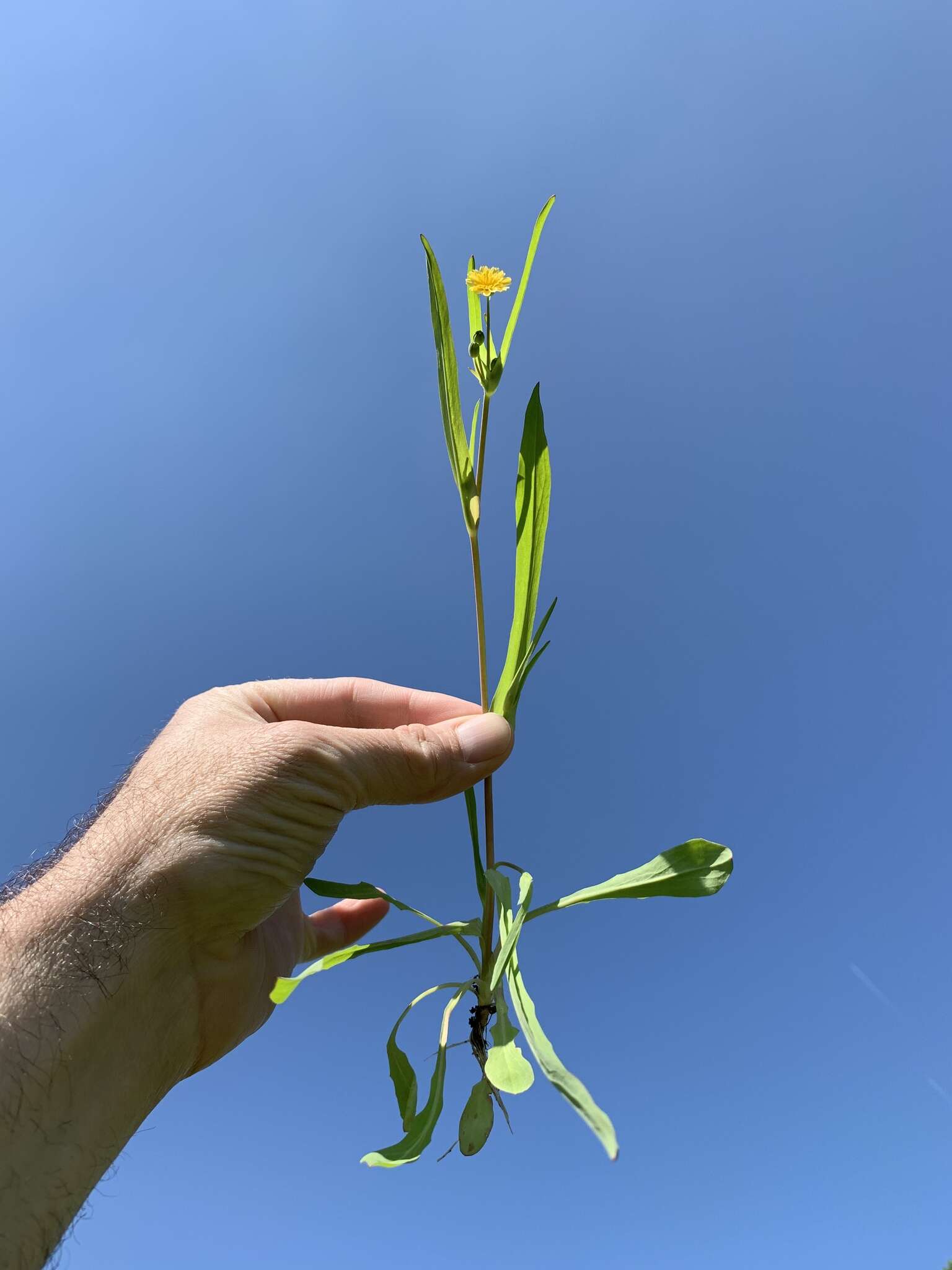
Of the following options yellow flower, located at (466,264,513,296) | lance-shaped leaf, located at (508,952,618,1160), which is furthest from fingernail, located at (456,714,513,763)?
yellow flower, located at (466,264,513,296)

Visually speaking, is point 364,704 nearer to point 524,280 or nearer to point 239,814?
point 239,814

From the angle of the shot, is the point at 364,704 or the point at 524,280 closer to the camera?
the point at 524,280

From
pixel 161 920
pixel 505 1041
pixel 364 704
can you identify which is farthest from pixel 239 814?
pixel 364 704

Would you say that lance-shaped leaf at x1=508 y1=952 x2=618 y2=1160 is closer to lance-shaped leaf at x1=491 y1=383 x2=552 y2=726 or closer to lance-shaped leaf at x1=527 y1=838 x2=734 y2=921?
lance-shaped leaf at x1=527 y1=838 x2=734 y2=921

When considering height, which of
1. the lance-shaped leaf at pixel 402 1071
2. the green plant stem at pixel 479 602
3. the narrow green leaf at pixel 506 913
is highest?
the green plant stem at pixel 479 602

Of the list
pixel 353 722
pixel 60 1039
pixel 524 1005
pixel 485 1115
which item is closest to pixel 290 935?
pixel 353 722

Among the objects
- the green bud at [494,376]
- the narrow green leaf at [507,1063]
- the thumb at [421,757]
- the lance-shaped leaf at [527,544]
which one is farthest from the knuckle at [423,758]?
the green bud at [494,376]

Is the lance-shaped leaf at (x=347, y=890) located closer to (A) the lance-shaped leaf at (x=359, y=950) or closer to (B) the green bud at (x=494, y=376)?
(A) the lance-shaped leaf at (x=359, y=950)

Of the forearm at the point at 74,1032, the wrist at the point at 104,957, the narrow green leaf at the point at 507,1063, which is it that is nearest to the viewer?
the narrow green leaf at the point at 507,1063
